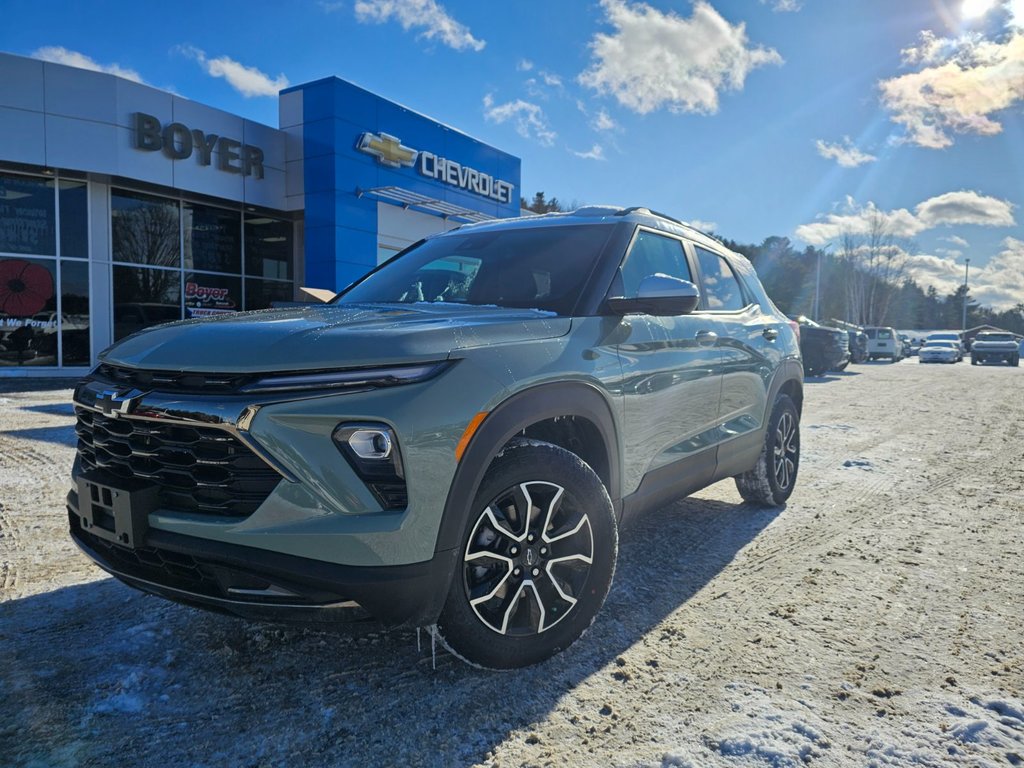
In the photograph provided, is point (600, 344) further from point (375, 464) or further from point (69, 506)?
point (69, 506)

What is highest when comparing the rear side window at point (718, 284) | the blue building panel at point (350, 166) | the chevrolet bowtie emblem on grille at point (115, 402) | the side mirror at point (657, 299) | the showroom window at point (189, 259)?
the blue building panel at point (350, 166)

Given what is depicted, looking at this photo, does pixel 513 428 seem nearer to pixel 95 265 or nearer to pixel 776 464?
pixel 776 464

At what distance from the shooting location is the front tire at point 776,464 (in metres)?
4.67

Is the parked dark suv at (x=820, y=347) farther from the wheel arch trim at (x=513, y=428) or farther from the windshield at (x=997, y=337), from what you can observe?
the windshield at (x=997, y=337)

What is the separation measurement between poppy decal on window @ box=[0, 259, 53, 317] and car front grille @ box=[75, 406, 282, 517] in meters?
14.8

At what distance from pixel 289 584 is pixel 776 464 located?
3.79 meters

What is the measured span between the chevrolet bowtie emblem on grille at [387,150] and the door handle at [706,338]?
48.4 ft

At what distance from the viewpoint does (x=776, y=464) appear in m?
4.83

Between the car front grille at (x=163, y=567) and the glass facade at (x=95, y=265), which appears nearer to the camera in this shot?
the car front grille at (x=163, y=567)

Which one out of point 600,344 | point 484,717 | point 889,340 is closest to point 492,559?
point 484,717

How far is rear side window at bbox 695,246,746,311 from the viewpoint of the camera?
13.6 feet

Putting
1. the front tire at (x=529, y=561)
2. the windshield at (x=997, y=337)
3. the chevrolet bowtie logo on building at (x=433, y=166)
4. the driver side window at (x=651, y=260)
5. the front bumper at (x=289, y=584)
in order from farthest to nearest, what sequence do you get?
the windshield at (x=997, y=337), the chevrolet bowtie logo on building at (x=433, y=166), the driver side window at (x=651, y=260), the front tire at (x=529, y=561), the front bumper at (x=289, y=584)

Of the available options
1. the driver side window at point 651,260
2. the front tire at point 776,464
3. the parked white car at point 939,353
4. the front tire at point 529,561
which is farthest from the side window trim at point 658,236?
the parked white car at point 939,353

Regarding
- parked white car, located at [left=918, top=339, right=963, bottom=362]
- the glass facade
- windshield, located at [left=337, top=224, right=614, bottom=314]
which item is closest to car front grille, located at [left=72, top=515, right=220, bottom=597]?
windshield, located at [left=337, top=224, right=614, bottom=314]
